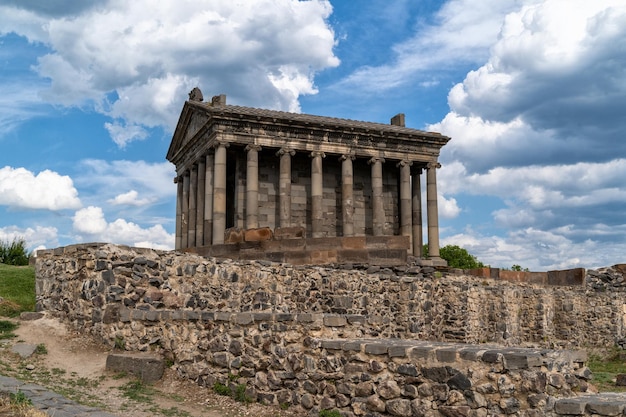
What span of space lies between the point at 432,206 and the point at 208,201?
43.1 ft

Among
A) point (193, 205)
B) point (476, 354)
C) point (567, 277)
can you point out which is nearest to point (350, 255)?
point (476, 354)

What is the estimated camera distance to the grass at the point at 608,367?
44.7ft

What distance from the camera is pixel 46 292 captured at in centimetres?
1164

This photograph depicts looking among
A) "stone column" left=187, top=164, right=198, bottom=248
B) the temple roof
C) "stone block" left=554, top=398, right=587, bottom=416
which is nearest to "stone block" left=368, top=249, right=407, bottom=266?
the temple roof

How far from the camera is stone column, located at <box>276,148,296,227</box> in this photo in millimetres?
28156

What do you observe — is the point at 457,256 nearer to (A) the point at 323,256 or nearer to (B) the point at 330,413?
(A) the point at 323,256

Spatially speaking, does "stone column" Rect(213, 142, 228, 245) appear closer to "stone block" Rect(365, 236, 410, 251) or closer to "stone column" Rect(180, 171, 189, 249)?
"stone column" Rect(180, 171, 189, 249)

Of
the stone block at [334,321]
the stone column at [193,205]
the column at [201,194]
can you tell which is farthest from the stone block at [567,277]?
the stone block at [334,321]

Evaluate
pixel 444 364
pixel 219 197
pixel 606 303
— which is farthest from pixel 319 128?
pixel 444 364

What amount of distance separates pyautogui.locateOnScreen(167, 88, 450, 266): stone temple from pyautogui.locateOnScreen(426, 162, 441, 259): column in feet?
0.20

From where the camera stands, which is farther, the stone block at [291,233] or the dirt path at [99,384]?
the stone block at [291,233]

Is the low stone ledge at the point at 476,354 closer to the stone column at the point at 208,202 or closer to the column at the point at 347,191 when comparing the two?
the stone column at the point at 208,202

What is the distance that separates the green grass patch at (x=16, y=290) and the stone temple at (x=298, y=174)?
9960 mm

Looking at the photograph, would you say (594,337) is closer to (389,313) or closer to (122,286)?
(389,313)
